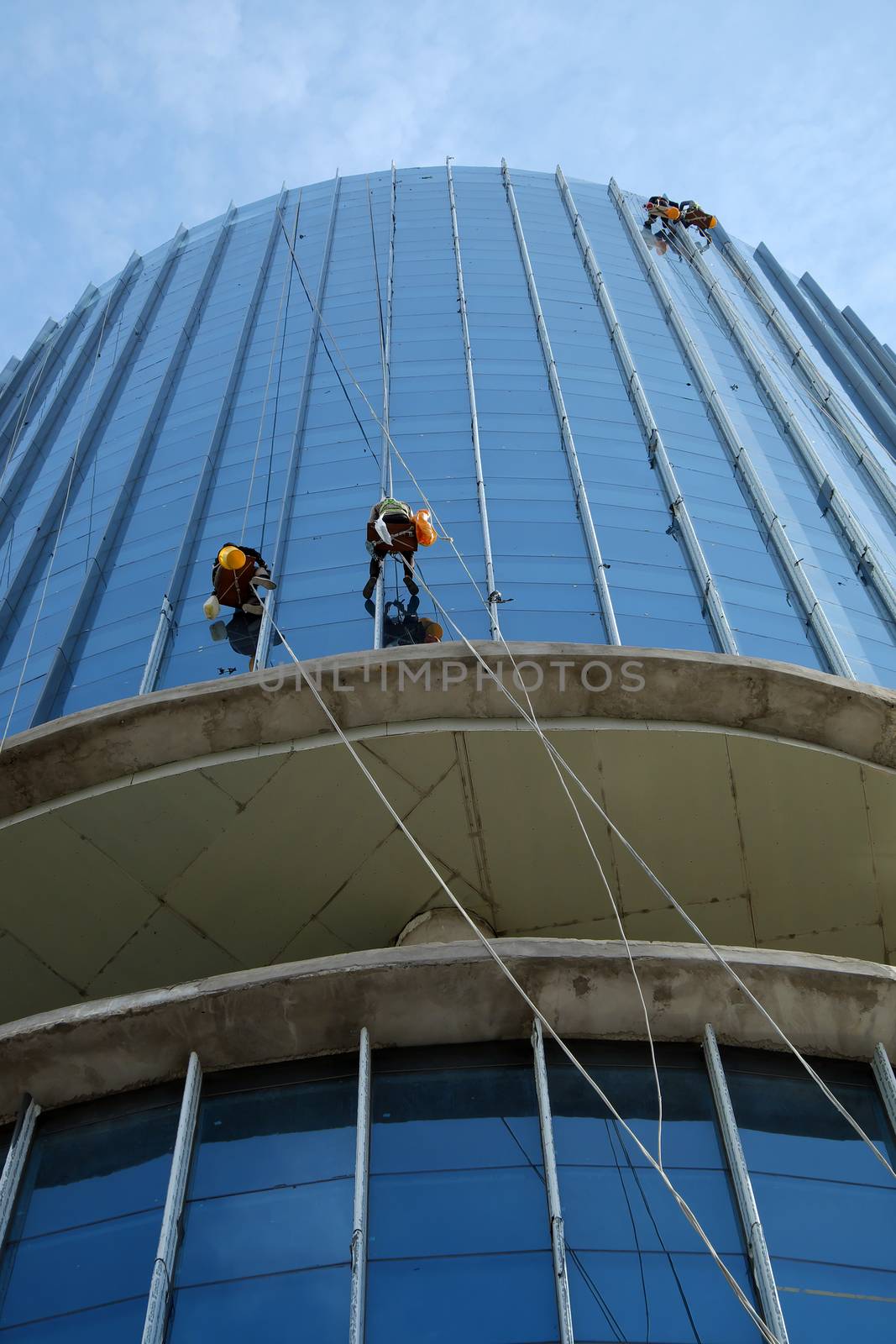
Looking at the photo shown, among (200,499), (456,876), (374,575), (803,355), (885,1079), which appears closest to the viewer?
(885,1079)

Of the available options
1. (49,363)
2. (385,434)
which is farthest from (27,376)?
(385,434)

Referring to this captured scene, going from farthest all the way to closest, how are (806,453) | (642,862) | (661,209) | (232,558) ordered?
(661,209) → (806,453) → (232,558) → (642,862)

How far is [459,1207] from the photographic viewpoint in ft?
25.4

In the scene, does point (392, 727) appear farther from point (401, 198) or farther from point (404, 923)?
point (401, 198)

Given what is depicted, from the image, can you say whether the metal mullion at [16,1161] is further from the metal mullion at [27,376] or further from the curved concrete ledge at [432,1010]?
the metal mullion at [27,376]

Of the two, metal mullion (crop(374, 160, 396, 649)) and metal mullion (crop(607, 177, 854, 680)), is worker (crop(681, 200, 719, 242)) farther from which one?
metal mullion (crop(374, 160, 396, 649))

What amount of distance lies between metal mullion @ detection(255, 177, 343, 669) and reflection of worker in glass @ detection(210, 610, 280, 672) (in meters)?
0.07

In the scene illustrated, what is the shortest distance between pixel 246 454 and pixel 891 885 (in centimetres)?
1411

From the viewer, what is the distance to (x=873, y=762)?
12312mm

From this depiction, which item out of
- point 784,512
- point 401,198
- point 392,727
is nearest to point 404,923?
point 392,727

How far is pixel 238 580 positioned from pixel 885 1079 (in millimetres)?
10224

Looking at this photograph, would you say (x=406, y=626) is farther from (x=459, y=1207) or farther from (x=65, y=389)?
(x=65, y=389)

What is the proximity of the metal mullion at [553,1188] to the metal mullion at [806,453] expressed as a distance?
12.4 metres

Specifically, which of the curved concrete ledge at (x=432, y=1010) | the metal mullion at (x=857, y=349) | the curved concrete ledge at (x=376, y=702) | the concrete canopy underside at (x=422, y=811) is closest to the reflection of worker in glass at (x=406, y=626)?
the curved concrete ledge at (x=376, y=702)
